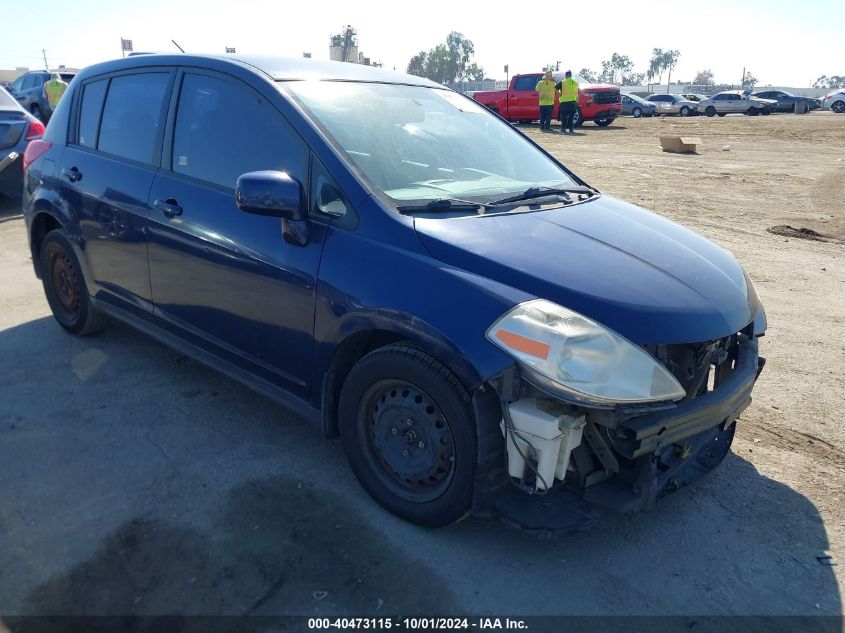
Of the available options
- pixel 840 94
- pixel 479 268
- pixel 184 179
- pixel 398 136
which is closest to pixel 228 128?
pixel 184 179

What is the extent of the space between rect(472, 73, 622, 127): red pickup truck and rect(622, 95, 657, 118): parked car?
9.23 m

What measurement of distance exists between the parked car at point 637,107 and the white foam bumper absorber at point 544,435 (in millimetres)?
35270

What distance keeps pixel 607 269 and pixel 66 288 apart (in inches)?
155

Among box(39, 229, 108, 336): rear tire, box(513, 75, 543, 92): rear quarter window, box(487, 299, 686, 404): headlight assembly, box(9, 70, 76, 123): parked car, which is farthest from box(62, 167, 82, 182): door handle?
box(513, 75, 543, 92): rear quarter window

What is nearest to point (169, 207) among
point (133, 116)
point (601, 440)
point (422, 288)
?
point (133, 116)

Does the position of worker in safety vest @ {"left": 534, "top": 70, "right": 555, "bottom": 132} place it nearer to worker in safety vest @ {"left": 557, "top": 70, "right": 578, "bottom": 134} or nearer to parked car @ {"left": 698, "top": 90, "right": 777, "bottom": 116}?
worker in safety vest @ {"left": 557, "top": 70, "right": 578, "bottom": 134}

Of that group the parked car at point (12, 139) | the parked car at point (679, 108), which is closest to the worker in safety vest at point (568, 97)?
the parked car at point (679, 108)

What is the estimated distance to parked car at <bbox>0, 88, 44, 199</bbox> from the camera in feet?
27.8

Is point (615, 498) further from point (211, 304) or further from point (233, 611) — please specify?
point (211, 304)

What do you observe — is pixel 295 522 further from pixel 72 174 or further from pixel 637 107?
pixel 637 107

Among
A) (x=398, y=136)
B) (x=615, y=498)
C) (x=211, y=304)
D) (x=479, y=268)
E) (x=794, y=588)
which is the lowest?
(x=794, y=588)

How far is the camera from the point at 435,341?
2.61 m

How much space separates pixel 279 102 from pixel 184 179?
785 millimetres

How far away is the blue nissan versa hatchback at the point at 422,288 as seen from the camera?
8.26 ft
